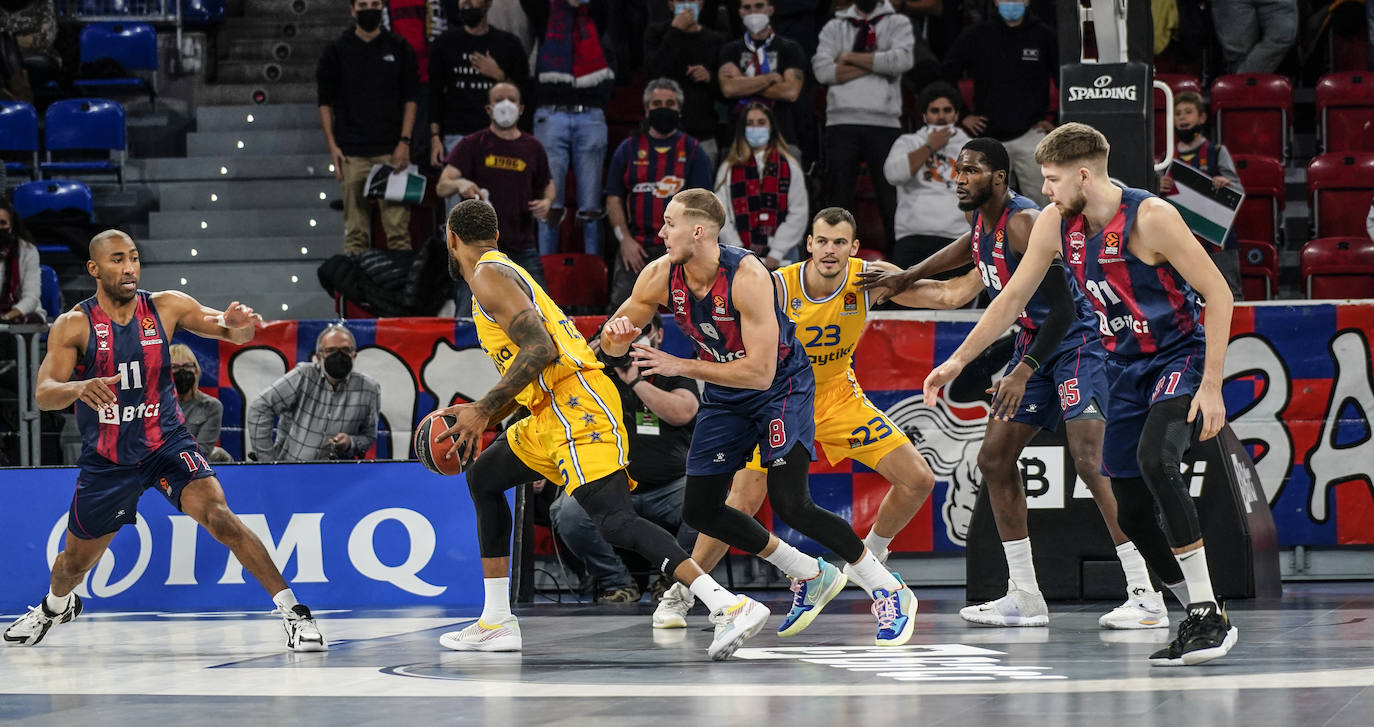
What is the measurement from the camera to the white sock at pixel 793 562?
23.2 ft

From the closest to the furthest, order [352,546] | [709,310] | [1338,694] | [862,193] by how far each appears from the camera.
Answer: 1. [1338,694]
2. [709,310]
3. [352,546]
4. [862,193]

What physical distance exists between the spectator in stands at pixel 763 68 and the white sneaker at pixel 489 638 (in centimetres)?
643

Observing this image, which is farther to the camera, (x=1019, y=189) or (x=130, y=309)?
(x=1019, y=189)

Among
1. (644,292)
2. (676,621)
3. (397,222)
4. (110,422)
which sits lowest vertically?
(676,621)

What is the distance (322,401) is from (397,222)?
107 inches

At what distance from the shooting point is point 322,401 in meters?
10.6

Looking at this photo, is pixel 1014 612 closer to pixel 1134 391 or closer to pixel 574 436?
pixel 1134 391

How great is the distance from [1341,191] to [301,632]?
943 centimetres

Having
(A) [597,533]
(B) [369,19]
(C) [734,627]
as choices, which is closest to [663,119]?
(B) [369,19]

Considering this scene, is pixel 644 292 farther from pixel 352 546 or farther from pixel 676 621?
pixel 352 546

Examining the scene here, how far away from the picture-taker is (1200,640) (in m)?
6.05

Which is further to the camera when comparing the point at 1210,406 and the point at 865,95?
the point at 865,95

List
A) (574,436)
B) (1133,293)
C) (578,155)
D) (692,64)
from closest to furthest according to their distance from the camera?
(1133,293) < (574,436) < (578,155) < (692,64)

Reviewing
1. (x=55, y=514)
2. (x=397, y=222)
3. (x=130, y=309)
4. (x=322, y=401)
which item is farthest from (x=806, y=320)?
(x=397, y=222)
